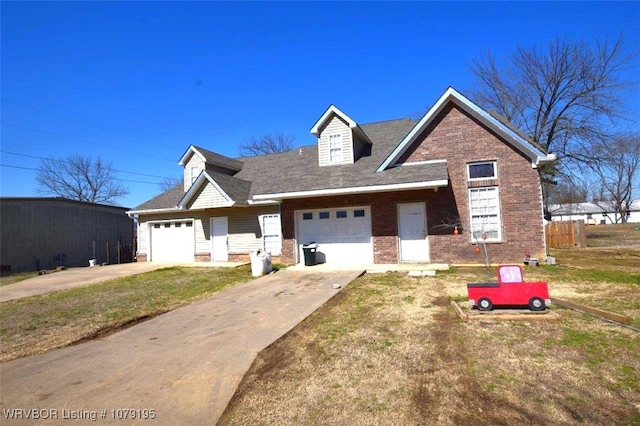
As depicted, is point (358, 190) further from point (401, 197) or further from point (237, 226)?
point (237, 226)

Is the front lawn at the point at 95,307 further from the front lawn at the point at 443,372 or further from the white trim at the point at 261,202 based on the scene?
the front lawn at the point at 443,372

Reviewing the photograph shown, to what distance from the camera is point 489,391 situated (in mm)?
3611

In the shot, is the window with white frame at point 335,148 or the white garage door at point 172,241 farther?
the white garage door at point 172,241

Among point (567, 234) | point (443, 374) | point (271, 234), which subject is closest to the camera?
point (443, 374)

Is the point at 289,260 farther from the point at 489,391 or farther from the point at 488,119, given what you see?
the point at 489,391

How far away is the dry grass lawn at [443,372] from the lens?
3299 mm

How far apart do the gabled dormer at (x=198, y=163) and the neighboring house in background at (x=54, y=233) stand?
8604 millimetres

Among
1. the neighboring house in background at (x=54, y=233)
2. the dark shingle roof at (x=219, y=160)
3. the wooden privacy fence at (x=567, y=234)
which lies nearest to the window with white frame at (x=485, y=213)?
the wooden privacy fence at (x=567, y=234)

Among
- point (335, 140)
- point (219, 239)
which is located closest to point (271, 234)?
point (219, 239)

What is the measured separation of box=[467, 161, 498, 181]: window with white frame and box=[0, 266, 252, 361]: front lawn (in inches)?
369

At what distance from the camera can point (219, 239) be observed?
17969mm

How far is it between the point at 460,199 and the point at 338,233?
16.6 ft

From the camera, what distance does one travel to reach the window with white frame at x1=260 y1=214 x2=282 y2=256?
53.9 ft

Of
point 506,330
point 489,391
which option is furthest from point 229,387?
point 506,330
